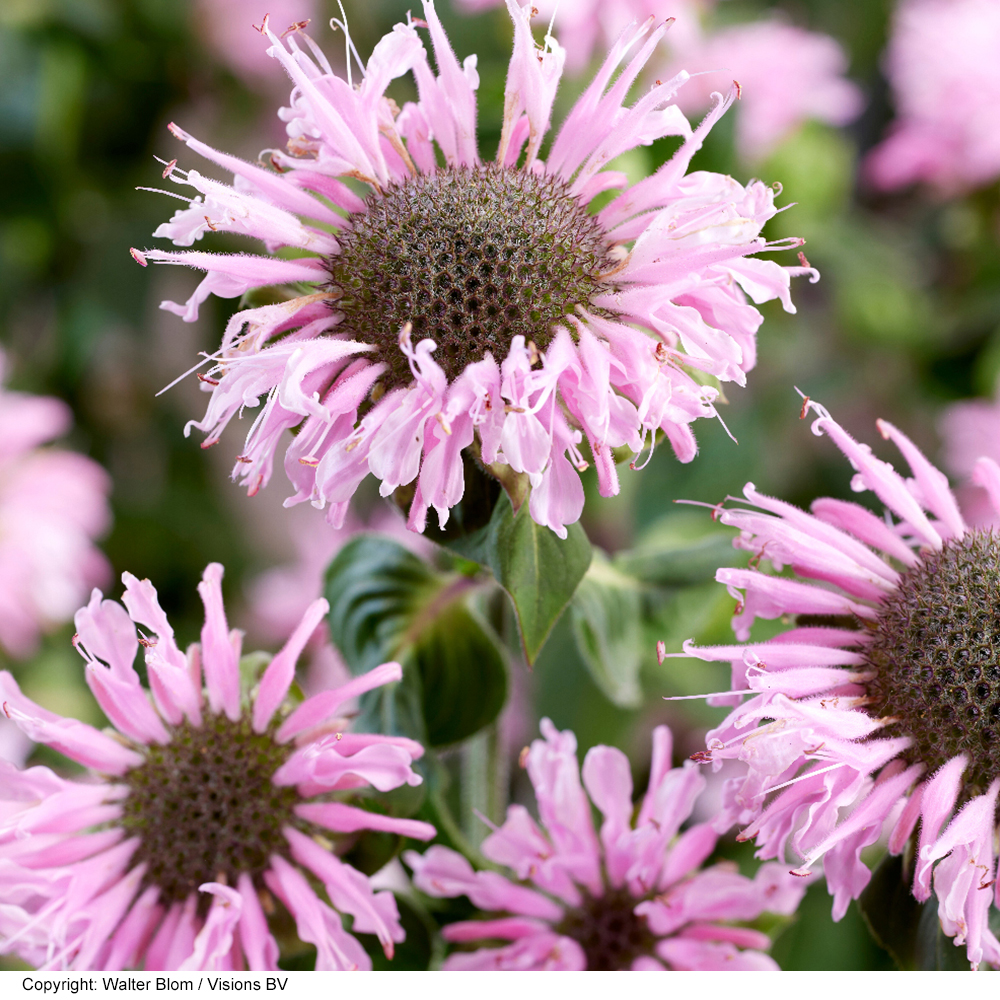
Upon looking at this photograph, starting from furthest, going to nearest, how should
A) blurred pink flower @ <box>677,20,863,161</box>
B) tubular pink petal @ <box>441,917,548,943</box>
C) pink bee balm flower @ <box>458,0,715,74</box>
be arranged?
blurred pink flower @ <box>677,20,863,161</box> < pink bee balm flower @ <box>458,0,715,74</box> < tubular pink petal @ <box>441,917,548,943</box>

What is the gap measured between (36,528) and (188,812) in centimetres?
49

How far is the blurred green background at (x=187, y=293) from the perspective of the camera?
0.91m

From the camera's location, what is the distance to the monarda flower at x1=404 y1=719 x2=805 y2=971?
458mm

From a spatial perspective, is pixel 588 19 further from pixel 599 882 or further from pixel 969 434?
pixel 599 882

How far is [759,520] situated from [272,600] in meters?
0.55

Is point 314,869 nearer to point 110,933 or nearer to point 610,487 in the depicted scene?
point 110,933

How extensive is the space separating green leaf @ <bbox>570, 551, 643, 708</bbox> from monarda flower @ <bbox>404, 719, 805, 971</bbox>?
0.04m

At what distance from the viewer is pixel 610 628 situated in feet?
1.70

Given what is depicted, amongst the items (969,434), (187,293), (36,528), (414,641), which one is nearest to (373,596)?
(414,641)

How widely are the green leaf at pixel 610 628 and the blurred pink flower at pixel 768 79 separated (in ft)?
1.49

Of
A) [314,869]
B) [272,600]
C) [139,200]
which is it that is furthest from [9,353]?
[314,869]

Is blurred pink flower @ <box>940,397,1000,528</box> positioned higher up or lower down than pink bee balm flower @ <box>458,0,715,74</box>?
lower down

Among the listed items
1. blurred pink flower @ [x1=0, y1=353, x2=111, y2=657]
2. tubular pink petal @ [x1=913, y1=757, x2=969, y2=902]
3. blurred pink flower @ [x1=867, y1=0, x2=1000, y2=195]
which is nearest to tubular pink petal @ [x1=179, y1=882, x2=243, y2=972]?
tubular pink petal @ [x1=913, y1=757, x2=969, y2=902]

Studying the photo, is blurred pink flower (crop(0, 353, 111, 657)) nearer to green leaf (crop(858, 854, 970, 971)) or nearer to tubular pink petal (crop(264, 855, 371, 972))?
tubular pink petal (crop(264, 855, 371, 972))
